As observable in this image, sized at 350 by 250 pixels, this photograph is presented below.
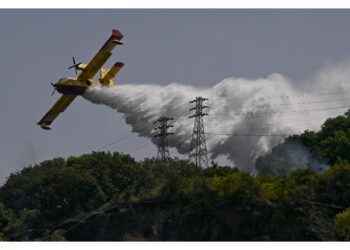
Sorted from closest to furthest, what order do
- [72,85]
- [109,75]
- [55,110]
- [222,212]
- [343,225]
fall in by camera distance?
1. [343,225]
2. [222,212]
3. [72,85]
4. [109,75]
5. [55,110]

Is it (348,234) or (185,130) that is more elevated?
(185,130)

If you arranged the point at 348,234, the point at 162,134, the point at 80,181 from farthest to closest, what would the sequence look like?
1. the point at 80,181
2. the point at 162,134
3. the point at 348,234

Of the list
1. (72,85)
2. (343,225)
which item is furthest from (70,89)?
(343,225)

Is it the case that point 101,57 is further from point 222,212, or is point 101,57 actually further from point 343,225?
point 343,225

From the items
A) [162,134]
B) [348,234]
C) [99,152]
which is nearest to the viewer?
[348,234]

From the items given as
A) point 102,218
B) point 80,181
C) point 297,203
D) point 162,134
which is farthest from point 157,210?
point 80,181

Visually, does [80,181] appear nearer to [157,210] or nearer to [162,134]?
[162,134]
